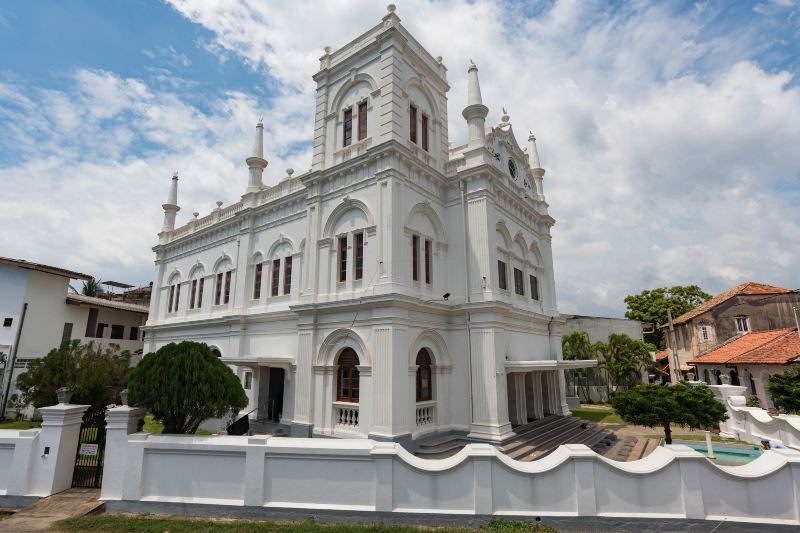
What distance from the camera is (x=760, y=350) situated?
2206cm

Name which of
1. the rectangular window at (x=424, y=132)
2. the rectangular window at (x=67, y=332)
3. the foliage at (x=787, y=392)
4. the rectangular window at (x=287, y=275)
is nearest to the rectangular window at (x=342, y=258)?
the rectangular window at (x=287, y=275)

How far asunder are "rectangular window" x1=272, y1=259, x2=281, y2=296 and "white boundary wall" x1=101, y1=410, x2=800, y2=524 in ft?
35.1

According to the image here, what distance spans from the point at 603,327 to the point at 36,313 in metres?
37.6

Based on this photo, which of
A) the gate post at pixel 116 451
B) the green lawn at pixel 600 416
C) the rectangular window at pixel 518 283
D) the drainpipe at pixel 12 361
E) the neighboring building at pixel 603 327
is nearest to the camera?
the gate post at pixel 116 451

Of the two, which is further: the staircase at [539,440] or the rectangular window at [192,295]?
the rectangular window at [192,295]

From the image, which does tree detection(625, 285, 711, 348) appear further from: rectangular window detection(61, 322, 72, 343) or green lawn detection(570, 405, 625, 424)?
rectangular window detection(61, 322, 72, 343)

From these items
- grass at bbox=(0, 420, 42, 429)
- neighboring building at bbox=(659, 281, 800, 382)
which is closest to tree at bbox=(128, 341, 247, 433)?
grass at bbox=(0, 420, 42, 429)

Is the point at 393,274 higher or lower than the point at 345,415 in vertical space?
higher

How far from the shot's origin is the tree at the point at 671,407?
1076 centimetres

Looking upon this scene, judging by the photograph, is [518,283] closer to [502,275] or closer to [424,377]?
[502,275]

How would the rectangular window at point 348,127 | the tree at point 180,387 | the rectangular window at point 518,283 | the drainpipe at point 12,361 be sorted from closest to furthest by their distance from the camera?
the tree at point 180,387, the rectangular window at point 348,127, the rectangular window at point 518,283, the drainpipe at point 12,361

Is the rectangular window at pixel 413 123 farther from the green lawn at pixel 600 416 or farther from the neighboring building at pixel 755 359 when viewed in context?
the neighboring building at pixel 755 359

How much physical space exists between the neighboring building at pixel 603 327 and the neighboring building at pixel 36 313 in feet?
111

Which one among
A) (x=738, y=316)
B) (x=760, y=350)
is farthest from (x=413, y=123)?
(x=738, y=316)
